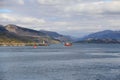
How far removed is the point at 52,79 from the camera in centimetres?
5653

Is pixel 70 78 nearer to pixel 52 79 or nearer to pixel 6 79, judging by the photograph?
pixel 52 79

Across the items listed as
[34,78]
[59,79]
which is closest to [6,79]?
[34,78]

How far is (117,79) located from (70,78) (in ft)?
26.5

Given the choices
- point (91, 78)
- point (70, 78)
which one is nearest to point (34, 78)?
point (70, 78)

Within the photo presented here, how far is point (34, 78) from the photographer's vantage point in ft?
191

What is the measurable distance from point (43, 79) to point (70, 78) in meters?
4.88

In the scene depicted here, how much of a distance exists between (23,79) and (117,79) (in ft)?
52.4

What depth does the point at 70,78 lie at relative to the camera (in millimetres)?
58094

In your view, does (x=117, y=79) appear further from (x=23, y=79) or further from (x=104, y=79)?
(x=23, y=79)

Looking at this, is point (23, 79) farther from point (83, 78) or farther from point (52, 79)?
point (83, 78)

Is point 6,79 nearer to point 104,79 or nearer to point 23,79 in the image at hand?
point 23,79

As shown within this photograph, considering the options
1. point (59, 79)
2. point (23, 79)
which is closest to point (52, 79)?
point (59, 79)

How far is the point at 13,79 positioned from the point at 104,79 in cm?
1548

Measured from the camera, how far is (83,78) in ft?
191
